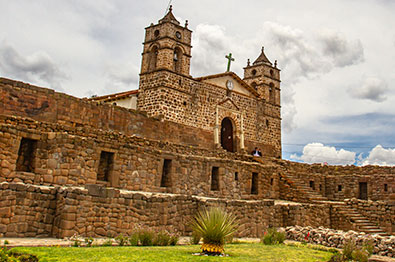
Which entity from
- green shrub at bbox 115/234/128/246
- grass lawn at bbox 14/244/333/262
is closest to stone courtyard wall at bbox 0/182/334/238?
green shrub at bbox 115/234/128/246

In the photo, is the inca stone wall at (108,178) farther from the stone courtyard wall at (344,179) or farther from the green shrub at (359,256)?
the green shrub at (359,256)

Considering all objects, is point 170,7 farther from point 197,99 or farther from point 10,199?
point 10,199

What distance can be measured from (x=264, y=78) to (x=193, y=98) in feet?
32.3

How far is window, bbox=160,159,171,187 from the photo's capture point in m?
15.3

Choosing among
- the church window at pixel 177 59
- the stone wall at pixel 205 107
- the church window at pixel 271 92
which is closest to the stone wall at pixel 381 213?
the stone wall at pixel 205 107

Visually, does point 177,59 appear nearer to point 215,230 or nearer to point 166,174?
point 166,174

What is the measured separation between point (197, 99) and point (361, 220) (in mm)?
13340

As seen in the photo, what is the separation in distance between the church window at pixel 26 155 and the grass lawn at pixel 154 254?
476 cm

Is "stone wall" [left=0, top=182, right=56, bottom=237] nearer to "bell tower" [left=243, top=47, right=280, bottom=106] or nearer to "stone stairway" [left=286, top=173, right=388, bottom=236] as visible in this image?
"stone stairway" [left=286, top=173, right=388, bottom=236]

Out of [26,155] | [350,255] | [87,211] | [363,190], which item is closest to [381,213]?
[363,190]

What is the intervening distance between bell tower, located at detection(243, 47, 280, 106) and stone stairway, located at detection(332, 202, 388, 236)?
14399 mm

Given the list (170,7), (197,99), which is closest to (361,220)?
(197,99)

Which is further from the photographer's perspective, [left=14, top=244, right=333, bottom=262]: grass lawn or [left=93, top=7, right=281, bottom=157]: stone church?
[left=93, top=7, right=281, bottom=157]: stone church

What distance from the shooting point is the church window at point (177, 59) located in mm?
27131
